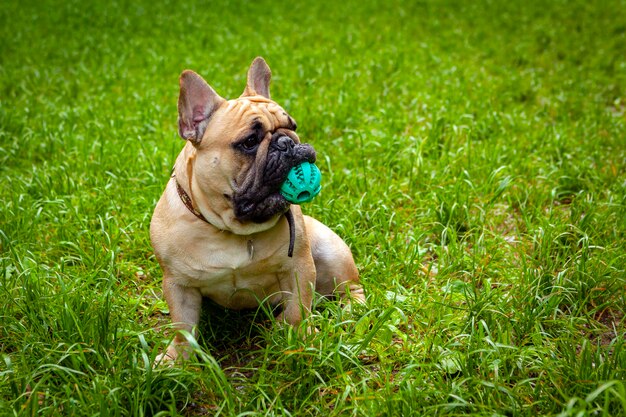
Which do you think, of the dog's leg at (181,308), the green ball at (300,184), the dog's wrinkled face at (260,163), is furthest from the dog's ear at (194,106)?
the dog's leg at (181,308)

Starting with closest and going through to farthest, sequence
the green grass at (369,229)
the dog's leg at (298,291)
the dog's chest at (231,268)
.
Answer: the green grass at (369,229), the dog's chest at (231,268), the dog's leg at (298,291)

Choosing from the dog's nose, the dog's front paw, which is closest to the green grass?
the dog's front paw

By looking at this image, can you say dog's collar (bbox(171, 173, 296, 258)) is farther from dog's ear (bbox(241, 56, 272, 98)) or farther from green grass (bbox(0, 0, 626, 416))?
dog's ear (bbox(241, 56, 272, 98))

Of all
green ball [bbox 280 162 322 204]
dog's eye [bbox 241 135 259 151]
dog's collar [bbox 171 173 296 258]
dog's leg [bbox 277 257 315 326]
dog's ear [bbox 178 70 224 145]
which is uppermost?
dog's ear [bbox 178 70 224 145]

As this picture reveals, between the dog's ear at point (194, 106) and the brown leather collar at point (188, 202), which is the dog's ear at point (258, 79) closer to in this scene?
the dog's ear at point (194, 106)

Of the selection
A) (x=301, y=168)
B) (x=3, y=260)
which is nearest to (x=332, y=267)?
(x=301, y=168)

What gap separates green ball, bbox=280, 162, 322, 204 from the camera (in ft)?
9.54

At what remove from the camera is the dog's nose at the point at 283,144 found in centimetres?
293

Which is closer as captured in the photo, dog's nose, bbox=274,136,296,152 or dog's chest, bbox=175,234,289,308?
dog's nose, bbox=274,136,296,152

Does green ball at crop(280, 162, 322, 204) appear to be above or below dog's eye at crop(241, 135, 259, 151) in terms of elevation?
below

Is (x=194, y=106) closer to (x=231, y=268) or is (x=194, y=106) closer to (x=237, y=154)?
(x=237, y=154)

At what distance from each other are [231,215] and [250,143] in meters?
0.34

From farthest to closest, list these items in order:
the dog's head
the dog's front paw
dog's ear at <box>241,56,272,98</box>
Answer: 1. dog's ear at <box>241,56,272,98</box>
2. the dog's head
3. the dog's front paw

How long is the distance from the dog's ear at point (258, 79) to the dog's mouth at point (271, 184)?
0.55 metres
